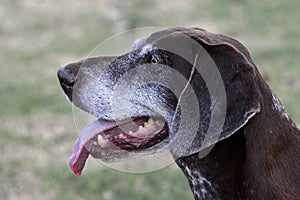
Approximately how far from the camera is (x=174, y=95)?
124 inches

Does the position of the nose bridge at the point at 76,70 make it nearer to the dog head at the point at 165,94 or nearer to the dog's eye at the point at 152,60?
the dog head at the point at 165,94

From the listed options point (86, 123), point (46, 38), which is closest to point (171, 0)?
point (46, 38)

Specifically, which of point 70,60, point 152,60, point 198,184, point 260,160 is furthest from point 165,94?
point 70,60

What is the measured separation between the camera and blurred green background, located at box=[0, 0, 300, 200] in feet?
17.6

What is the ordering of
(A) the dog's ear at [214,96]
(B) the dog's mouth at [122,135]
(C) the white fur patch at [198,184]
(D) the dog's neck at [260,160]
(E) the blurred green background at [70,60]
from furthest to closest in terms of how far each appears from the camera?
(E) the blurred green background at [70,60] → (B) the dog's mouth at [122,135] → (C) the white fur patch at [198,184] → (D) the dog's neck at [260,160] → (A) the dog's ear at [214,96]

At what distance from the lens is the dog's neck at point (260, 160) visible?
287 centimetres

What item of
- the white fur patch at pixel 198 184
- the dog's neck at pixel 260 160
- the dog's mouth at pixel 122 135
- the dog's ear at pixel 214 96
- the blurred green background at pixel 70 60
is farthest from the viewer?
the blurred green background at pixel 70 60

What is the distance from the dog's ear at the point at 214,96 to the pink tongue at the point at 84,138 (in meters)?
0.38

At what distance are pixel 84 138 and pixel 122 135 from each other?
19 cm

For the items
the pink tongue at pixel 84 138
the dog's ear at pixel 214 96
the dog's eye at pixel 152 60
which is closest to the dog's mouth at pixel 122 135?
the pink tongue at pixel 84 138

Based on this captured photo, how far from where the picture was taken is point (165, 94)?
3.21 m

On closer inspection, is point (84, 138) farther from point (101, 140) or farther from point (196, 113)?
point (196, 113)

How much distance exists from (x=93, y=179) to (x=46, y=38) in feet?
11.2

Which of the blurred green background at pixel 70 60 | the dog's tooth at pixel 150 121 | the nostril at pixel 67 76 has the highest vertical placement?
the nostril at pixel 67 76
